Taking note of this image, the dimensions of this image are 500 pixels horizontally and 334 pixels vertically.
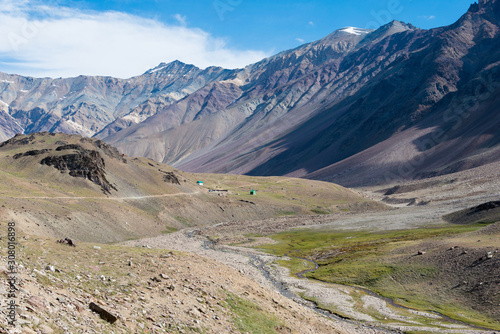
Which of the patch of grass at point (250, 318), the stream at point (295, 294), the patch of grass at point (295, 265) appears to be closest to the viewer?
the patch of grass at point (250, 318)

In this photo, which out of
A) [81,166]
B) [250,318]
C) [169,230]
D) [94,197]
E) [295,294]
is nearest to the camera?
[250,318]

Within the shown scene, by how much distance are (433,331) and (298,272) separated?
39.1m

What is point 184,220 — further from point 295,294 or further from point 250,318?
point 250,318

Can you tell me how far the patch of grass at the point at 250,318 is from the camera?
31.5 m

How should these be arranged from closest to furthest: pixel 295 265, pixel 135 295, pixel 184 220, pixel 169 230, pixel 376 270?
pixel 135 295 < pixel 376 270 < pixel 295 265 < pixel 169 230 < pixel 184 220

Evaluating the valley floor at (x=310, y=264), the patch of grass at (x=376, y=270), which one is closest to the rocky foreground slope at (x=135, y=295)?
the valley floor at (x=310, y=264)

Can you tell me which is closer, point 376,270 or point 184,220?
point 376,270

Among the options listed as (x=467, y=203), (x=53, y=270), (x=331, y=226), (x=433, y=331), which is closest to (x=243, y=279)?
(x=53, y=270)

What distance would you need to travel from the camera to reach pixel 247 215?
603 feet

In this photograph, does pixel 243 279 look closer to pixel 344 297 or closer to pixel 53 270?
pixel 53 270

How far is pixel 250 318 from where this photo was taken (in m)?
33.2

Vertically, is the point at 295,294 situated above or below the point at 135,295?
below

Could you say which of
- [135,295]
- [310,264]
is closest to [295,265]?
[310,264]

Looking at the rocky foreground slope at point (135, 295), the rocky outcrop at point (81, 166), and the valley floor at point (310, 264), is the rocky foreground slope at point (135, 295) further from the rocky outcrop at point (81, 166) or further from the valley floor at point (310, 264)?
the rocky outcrop at point (81, 166)
